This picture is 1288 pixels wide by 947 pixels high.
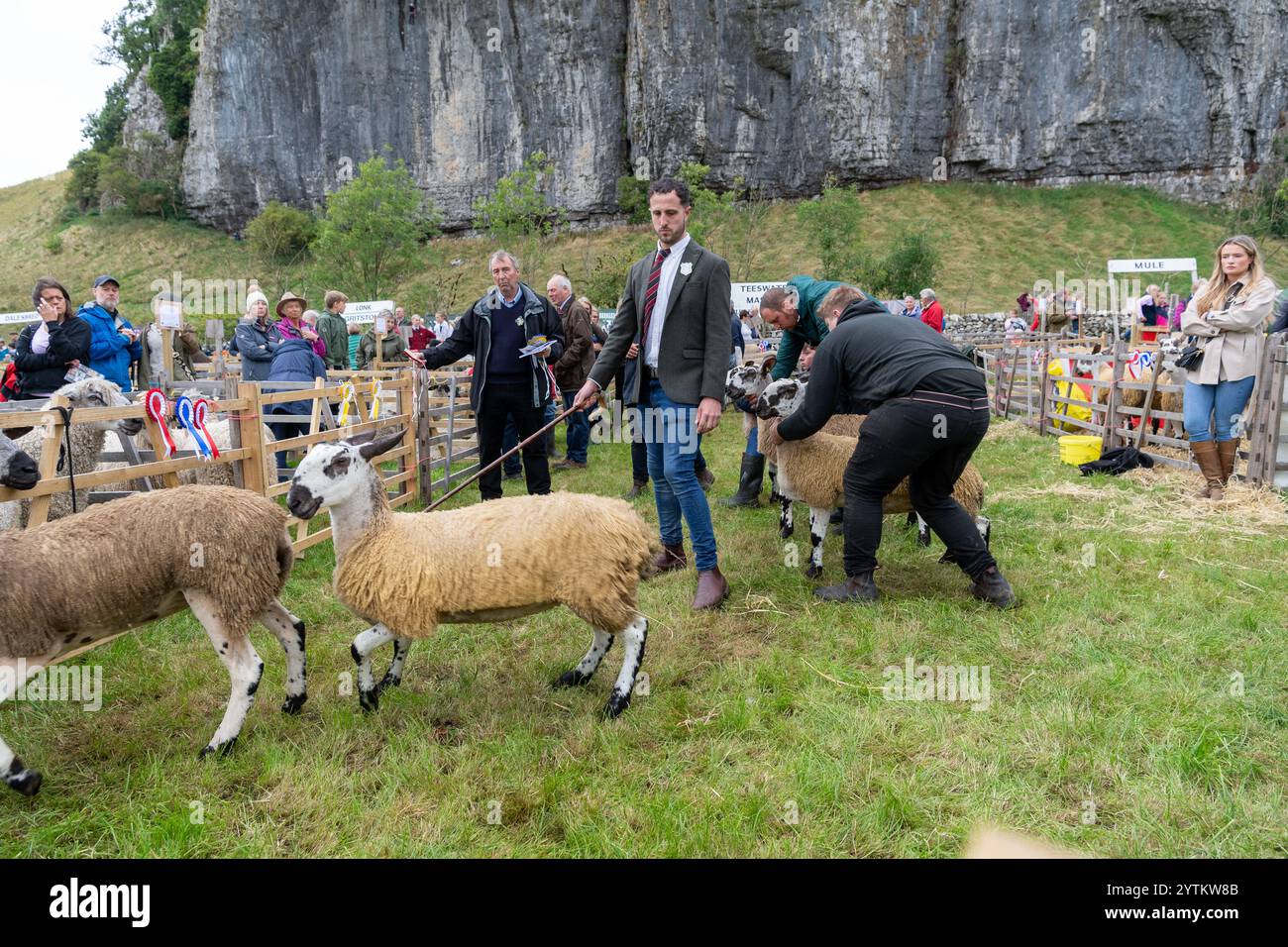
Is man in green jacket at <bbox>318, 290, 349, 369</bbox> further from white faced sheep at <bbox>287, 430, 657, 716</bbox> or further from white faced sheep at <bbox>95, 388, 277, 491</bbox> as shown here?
white faced sheep at <bbox>287, 430, 657, 716</bbox>

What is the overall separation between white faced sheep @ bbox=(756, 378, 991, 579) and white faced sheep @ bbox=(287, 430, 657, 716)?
2366 millimetres

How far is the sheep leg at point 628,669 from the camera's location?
3.53m

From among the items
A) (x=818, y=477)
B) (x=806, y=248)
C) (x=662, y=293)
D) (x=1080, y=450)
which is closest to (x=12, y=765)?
(x=662, y=293)

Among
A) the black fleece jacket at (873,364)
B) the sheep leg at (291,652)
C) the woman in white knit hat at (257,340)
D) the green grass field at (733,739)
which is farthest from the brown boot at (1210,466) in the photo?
the woman in white knit hat at (257,340)

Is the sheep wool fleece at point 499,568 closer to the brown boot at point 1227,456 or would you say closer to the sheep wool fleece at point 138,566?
the sheep wool fleece at point 138,566

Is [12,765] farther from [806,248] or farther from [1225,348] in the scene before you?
[806,248]

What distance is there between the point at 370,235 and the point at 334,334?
103 ft

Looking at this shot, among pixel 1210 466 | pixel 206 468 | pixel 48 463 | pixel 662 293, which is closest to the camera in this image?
pixel 48 463

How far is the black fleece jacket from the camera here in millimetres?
Result: 4617

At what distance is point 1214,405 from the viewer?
7.28 meters

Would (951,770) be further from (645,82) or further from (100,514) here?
(645,82)

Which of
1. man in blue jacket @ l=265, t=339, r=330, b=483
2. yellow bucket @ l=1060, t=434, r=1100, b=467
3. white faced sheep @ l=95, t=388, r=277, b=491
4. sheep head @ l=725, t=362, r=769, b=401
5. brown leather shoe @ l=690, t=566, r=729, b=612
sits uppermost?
man in blue jacket @ l=265, t=339, r=330, b=483

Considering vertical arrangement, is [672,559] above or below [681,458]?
below

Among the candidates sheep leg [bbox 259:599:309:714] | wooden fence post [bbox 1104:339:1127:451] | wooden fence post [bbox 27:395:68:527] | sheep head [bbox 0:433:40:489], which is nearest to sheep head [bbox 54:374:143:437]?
wooden fence post [bbox 27:395:68:527]
